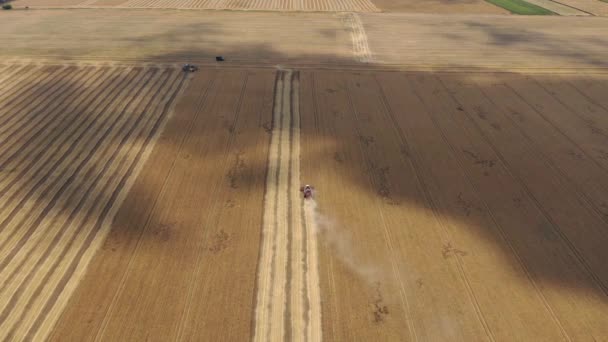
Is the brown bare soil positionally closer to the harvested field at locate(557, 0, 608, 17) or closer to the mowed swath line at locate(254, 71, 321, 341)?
the harvested field at locate(557, 0, 608, 17)

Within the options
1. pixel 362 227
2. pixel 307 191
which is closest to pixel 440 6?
pixel 307 191

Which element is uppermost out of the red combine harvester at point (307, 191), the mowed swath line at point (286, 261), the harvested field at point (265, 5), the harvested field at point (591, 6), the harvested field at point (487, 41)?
the harvested field at point (265, 5)

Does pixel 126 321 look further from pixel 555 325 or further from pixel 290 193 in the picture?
pixel 555 325

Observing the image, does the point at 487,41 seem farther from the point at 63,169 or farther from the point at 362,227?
the point at 63,169

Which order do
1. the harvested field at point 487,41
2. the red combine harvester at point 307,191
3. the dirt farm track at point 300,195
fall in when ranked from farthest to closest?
the harvested field at point 487,41
the red combine harvester at point 307,191
the dirt farm track at point 300,195

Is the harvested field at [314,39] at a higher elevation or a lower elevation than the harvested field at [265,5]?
lower

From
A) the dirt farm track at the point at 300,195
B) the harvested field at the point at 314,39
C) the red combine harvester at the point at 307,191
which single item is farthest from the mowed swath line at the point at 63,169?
the red combine harvester at the point at 307,191

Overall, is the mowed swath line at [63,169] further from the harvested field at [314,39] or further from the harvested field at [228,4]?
the harvested field at [228,4]
